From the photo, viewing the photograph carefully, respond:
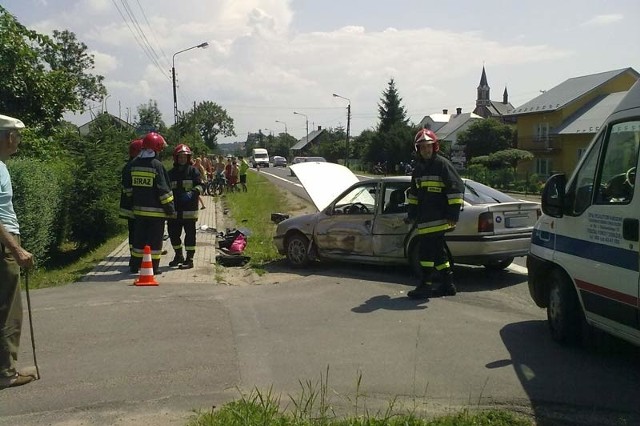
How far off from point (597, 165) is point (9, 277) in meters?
4.51

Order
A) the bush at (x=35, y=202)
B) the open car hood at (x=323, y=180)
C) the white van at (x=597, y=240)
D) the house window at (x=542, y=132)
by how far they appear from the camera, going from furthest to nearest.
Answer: the house window at (x=542, y=132) → the open car hood at (x=323, y=180) → the bush at (x=35, y=202) → the white van at (x=597, y=240)

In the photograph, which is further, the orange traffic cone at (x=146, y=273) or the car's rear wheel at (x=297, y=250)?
the car's rear wheel at (x=297, y=250)

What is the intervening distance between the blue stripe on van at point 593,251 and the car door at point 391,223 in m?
3.05

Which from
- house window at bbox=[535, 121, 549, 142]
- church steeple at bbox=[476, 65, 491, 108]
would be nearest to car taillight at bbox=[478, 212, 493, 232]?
house window at bbox=[535, 121, 549, 142]

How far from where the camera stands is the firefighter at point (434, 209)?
7469 mm

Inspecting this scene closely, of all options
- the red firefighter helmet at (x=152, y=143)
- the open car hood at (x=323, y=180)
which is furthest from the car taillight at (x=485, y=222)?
the red firefighter helmet at (x=152, y=143)

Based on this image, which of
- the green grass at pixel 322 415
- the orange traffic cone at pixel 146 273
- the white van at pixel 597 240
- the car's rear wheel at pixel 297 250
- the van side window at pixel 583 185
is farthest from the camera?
the car's rear wheel at pixel 297 250

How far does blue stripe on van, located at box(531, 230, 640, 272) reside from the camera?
4.48 metres

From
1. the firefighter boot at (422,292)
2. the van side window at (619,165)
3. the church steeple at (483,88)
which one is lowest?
the firefighter boot at (422,292)

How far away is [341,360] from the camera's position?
529 cm

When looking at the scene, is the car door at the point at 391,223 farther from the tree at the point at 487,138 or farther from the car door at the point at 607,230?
the tree at the point at 487,138

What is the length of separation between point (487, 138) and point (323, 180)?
52207 mm

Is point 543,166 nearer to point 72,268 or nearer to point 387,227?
point 387,227

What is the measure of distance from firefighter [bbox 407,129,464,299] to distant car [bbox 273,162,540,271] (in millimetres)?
799
